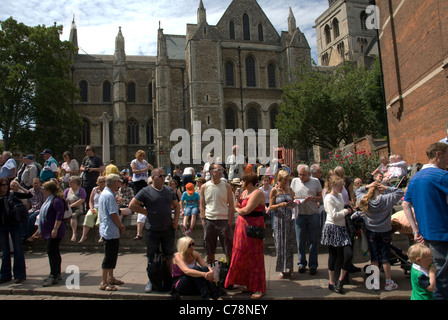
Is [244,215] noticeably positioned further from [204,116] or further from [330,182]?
[204,116]

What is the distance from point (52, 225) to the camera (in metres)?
5.16

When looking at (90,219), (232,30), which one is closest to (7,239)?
(90,219)

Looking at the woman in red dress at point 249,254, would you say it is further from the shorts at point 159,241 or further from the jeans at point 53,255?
the jeans at point 53,255

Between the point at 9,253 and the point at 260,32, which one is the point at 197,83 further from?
the point at 9,253

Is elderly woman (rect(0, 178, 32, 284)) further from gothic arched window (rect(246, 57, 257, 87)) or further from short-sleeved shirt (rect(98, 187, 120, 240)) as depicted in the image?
gothic arched window (rect(246, 57, 257, 87))

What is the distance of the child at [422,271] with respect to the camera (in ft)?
10.3

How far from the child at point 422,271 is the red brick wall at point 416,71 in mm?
7459

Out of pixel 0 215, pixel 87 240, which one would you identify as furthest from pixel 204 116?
pixel 0 215

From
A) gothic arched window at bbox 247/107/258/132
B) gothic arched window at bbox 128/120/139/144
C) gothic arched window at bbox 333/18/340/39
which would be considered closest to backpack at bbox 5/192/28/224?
gothic arched window at bbox 247/107/258/132

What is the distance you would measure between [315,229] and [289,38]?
3173cm

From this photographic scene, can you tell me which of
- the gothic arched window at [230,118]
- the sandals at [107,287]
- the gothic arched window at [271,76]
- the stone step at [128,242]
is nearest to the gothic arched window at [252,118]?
the gothic arched window at [230,118]

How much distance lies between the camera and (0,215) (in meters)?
5.19

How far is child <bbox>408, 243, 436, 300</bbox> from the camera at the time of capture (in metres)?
3.15

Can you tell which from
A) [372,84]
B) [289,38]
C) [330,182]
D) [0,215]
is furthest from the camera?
[289,38]
